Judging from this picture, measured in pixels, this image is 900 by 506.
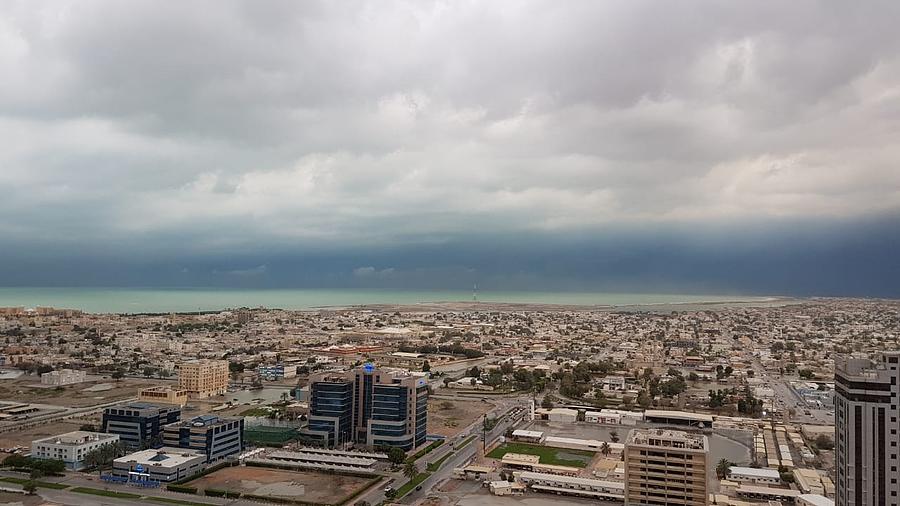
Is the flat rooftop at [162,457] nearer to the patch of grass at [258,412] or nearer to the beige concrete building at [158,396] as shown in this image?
the patch of grass at [258,412]

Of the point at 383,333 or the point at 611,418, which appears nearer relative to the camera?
the point at 611,418

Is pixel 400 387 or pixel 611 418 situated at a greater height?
pixel 400 387

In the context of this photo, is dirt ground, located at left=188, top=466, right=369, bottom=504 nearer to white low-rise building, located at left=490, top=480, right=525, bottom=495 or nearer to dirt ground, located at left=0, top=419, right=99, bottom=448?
white low-rise building, located at left=490, top=480, right=525, bottom=495

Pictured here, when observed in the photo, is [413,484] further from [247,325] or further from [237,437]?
[247,325]

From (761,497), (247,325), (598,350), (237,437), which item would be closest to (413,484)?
(237,437)

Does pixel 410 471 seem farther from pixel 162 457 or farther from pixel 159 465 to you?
pixel 162 457

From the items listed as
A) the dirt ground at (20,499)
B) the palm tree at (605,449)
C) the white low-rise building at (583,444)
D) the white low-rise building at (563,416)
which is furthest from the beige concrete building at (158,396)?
the palm tree at (605,449)
